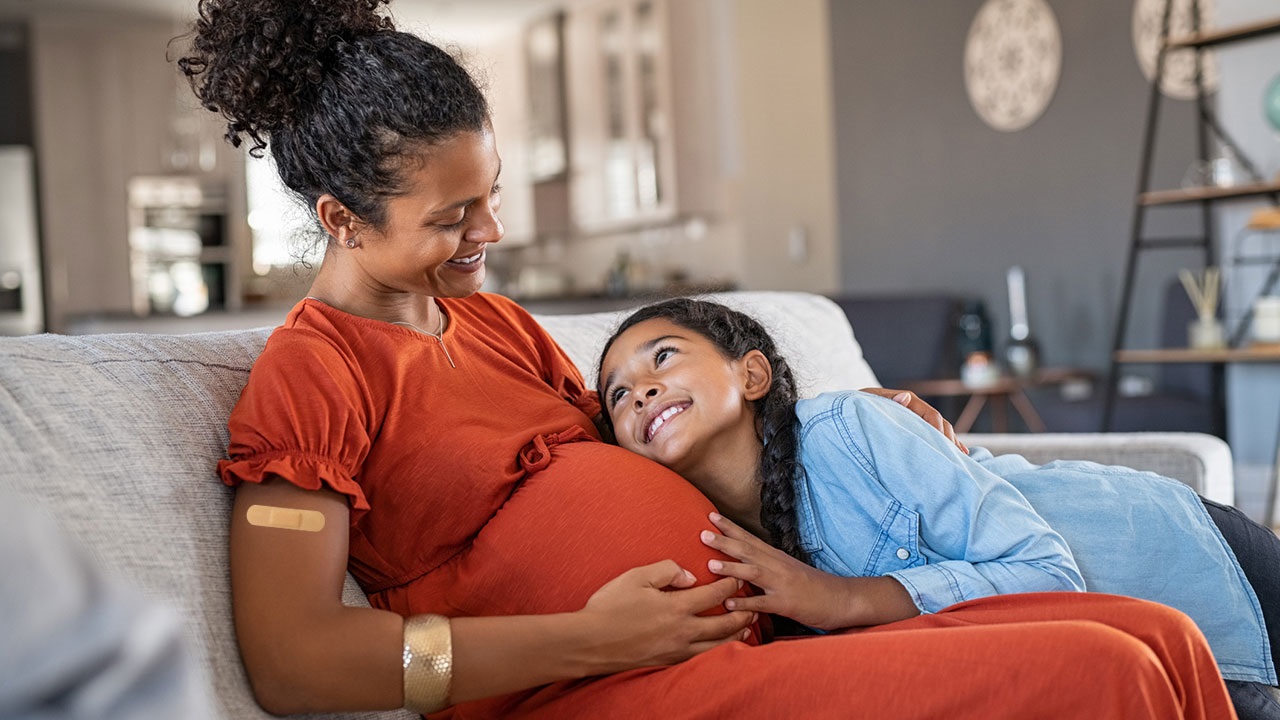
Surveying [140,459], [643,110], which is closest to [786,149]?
[643,110]

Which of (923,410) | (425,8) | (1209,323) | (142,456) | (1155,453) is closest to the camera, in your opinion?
(142,456)

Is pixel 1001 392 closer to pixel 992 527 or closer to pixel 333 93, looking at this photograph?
pixel 992 527

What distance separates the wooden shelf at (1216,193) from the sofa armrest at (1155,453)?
Answer: 2.03 meters

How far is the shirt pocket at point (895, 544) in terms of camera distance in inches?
50.3

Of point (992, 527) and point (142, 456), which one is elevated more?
point (142, 456)

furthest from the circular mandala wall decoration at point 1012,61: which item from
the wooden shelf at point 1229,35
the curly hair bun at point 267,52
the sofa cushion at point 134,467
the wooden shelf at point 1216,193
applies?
the sofa cushion at point 134,467

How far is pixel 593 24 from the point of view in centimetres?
710

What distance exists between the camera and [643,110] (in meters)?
6.74

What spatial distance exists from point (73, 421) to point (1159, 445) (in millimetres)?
1702

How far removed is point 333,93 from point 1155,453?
1.50 m

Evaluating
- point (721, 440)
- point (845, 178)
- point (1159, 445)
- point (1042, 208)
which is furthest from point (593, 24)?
point (721, 440)

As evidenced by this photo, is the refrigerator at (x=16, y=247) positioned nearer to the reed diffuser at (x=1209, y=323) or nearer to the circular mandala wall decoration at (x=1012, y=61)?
the circular mandala wall decoration at (x=1012, y=61)

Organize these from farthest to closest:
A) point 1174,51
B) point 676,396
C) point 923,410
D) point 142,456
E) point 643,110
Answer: point 643,110, point 1174,51, point 923,410, point 676,396, point 142,456

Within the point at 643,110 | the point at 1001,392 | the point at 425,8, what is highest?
the point at 425,8
